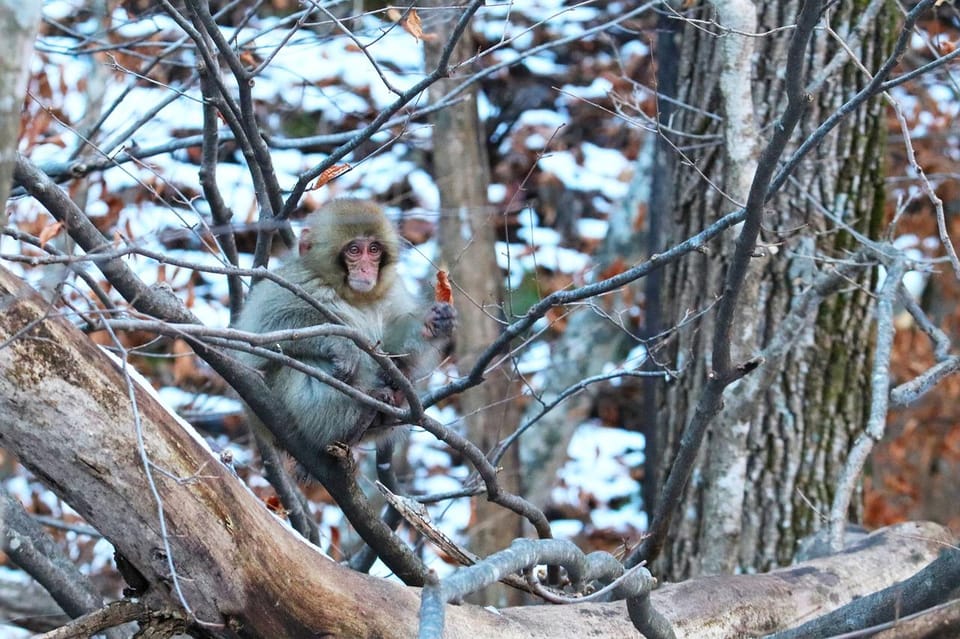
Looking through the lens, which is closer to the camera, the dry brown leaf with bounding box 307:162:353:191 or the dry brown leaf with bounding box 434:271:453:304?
the dry brown leaf with bounding box 307:162:353:191

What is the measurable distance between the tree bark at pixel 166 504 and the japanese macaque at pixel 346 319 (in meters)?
0.86

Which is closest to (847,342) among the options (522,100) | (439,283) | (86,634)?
(439,283)

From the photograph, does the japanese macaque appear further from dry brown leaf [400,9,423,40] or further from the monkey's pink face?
dry brown leaf [400,9,423,40]

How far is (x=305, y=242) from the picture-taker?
17.1 feet

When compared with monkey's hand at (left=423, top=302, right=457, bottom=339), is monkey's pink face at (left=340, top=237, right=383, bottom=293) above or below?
above

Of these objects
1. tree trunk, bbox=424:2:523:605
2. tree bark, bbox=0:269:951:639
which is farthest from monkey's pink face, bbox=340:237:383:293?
tree trunk, bbox=424:2:523:605

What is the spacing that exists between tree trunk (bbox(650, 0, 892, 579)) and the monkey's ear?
1.98m

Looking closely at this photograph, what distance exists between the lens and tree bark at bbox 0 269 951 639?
3.19 metres

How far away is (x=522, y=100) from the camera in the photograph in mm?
11984

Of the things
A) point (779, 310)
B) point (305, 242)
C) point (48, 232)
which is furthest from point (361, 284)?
point (779, 310)

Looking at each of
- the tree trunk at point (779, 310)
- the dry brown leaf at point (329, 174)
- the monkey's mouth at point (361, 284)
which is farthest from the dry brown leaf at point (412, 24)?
the tree trunk at point (779, 310)

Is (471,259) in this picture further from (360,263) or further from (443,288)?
(443,288)

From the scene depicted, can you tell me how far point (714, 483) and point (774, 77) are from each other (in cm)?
209

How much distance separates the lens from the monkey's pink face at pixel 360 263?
5055mm
